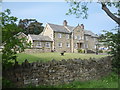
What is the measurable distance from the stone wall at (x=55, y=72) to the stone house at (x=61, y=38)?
2941cm

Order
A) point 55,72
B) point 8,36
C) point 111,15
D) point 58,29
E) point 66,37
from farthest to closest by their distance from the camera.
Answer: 1. point 66,37
2. point 58,29
3. point 111,15
4. point 55,72
5. point 8,36

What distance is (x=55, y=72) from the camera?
7.02 m

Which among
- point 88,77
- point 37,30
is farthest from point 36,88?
point 37,30

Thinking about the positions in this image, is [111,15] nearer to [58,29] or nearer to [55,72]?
[55,72]

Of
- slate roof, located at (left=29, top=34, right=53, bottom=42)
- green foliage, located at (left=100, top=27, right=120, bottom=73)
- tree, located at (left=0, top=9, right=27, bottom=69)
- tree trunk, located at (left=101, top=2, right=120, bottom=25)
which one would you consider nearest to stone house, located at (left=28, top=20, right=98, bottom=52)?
slate roof, located at (left=29, top=34, right=53, bottom=42)

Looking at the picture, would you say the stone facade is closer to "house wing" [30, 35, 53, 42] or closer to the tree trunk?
"house wing" [30, 35, 53, 42]

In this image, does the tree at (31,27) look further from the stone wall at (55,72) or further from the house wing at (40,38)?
the stone wall at (55,72)

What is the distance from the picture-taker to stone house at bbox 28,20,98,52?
39.3 meters

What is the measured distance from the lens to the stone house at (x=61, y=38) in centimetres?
3932

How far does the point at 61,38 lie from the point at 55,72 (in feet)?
119

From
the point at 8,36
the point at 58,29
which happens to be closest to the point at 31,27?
the point at 58,29

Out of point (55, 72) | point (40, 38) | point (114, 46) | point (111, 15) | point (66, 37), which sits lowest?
point (55, 72)

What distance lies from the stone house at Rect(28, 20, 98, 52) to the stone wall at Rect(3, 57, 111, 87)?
2941 cm

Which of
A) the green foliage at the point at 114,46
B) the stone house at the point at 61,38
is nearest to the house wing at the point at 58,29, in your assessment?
the stone house at the point at 61,38
